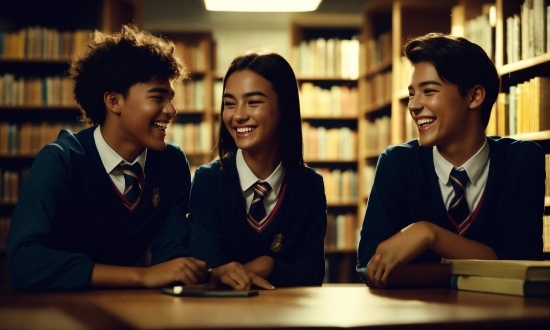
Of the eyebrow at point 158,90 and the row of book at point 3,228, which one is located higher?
the eyebrow at point 158,90

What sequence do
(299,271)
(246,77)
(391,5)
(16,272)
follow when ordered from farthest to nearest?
(391,5), (246,77), (299,271), (16,272)

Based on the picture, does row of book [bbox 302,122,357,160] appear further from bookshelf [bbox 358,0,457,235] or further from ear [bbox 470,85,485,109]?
ear [bbox 470,85,485,109]

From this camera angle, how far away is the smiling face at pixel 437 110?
6.86 feet

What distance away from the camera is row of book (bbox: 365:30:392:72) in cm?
584

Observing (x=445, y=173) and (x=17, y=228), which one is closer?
(x=17, y=228)

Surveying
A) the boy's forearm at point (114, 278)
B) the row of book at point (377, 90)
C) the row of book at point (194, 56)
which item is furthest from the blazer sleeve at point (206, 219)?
the row of book at point (194, 56)

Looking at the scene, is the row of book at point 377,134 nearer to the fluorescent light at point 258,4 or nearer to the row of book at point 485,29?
the fluorescent light at point 258,4

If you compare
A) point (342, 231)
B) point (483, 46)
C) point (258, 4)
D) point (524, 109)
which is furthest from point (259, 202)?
point (342, 231)

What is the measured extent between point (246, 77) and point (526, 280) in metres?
1.04

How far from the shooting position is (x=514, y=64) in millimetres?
3549

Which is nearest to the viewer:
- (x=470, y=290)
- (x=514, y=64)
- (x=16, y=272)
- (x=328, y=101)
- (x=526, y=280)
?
(x=526, y=280)

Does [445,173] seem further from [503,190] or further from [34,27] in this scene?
[34,27]

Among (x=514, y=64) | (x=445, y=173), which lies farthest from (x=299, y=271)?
(x=514, y=64)

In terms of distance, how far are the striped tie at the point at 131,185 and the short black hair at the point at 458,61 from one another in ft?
3.03
